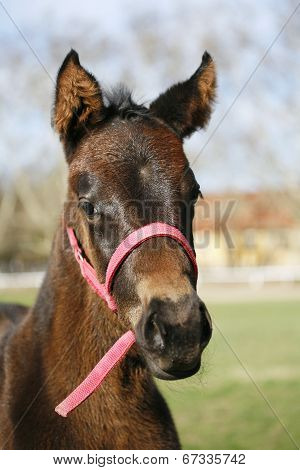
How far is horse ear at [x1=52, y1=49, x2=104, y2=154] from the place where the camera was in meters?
3.71

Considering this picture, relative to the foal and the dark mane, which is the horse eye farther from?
the dark mane

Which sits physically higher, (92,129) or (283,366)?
(92,129)

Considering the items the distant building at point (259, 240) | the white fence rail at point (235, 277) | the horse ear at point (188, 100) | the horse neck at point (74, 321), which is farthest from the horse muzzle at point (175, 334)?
the distant building at point (259, 240)

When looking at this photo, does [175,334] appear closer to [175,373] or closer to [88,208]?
[175,373]

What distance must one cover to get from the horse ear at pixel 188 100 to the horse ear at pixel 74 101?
1.39ft

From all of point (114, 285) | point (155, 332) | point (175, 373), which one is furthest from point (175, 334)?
point (114, 285)

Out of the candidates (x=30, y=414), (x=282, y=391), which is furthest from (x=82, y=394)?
(x=282, y=391)

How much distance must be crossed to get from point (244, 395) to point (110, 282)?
816 cm

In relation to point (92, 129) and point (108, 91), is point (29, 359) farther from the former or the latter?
point (108, 91)

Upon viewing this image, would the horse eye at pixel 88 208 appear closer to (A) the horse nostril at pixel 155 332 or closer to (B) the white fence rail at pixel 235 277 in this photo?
(A) the horse nostril at pixel 155 332

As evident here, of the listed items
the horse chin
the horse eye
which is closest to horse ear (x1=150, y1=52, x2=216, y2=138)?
the horse eye

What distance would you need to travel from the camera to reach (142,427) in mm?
3703

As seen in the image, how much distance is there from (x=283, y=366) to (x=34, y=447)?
1071cm

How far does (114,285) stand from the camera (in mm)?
3412
